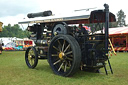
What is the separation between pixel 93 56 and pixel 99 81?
93cm

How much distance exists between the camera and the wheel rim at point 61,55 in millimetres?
6023

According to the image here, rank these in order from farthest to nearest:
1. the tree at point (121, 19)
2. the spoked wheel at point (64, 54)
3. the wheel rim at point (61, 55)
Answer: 1. the tree at point (121, 19)
2. the wheel rim at point (61, 55)
3. the spoked wheel at point (64, 54)

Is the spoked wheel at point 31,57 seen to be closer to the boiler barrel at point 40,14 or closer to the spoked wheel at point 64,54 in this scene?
the spoked wheel at point 64,54

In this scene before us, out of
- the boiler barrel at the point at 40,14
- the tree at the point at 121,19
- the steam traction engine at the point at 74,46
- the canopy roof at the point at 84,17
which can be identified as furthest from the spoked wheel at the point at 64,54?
the tree at the point at 121,19

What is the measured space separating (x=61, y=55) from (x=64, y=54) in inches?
5.0

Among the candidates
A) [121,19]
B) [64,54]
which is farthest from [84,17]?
[121,19]

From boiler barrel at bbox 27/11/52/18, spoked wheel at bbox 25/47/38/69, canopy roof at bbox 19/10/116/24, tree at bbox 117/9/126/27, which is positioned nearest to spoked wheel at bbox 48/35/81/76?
canopy roof at bbox 19/10/116/24

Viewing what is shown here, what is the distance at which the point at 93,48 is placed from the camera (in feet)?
19.8

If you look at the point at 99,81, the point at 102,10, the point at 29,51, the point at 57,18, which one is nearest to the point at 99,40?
the point at 102,10

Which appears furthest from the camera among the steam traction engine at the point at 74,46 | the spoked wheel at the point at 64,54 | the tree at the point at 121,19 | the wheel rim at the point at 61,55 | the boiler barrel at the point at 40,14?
the tree at the point at 121,19

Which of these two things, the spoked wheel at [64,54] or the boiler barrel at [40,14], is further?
the boiler barrel at [40,14]

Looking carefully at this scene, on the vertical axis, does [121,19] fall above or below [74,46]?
above

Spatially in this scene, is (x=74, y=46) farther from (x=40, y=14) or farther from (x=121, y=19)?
(x=121, y=19)

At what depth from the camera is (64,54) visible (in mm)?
6035
